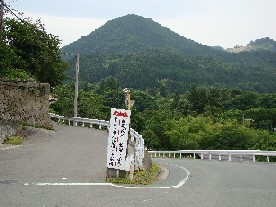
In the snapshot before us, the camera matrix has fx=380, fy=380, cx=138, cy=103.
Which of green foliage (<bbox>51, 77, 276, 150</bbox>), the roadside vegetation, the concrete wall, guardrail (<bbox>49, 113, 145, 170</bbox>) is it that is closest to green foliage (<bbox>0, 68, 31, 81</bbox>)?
the roadside vegetation

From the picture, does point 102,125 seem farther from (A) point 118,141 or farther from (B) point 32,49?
(A) point 118,141

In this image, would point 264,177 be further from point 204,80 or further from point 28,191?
point 204,80

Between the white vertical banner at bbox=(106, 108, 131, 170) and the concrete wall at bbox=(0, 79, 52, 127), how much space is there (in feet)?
37.9

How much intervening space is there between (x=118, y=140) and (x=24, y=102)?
12249 mm

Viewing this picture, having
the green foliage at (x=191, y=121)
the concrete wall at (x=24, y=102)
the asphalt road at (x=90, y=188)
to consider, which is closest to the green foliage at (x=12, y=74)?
the concrete wall at (x=24, y=102)

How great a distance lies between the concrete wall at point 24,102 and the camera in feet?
67.9

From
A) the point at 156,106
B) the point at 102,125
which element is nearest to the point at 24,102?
the point at 102,125

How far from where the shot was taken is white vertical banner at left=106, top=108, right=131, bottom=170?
1080 centimetres

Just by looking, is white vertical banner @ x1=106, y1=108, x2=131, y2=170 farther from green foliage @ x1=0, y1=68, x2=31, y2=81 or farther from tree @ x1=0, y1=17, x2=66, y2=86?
tree @ x1=0, y1=17, x2=66, y2=86

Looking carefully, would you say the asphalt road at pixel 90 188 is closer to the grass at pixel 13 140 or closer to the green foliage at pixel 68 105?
the grass at pixel 13 140

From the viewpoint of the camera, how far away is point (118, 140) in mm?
10930

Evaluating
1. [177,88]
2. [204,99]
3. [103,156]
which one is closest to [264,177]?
[103,156]

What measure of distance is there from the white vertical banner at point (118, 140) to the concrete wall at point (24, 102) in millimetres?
11565

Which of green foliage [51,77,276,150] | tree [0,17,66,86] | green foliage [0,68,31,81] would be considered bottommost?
green foliage [51,77,276,150]
